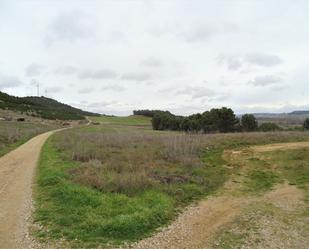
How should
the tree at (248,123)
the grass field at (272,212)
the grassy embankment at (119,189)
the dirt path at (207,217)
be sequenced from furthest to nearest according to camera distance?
the tree at (248,123), the grassy embankment at (119,189), the grass field at (272,212), the dirt path at (207,217)

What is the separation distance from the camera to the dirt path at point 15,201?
28.9 feet

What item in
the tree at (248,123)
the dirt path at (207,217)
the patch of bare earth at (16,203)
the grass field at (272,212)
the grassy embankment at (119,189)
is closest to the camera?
the patch of bare earth at (16,203)

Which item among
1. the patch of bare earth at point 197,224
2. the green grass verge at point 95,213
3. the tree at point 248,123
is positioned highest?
the tree at point 248,123

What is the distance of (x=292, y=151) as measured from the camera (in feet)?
71.5

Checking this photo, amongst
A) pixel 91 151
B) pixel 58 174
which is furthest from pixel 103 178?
pixel 91 151

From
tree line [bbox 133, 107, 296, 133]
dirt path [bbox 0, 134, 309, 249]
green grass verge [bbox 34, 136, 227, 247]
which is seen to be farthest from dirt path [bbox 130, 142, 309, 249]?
tree line [bbox 133, 107, 296, 133]

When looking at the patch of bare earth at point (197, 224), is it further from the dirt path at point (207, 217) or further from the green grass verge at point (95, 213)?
the green grass verge at point (95, 213)

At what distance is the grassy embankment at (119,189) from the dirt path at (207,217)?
0.44 m

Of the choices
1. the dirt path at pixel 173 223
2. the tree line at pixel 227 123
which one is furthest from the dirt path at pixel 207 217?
the tree line at pixel 227 123

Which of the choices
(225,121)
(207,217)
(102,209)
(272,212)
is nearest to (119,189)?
(102,209)

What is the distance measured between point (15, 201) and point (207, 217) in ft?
20.0

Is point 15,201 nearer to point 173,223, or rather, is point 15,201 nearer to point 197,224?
point 173,223

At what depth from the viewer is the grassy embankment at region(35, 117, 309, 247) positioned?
373 inches

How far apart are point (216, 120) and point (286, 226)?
43706 millimetres
